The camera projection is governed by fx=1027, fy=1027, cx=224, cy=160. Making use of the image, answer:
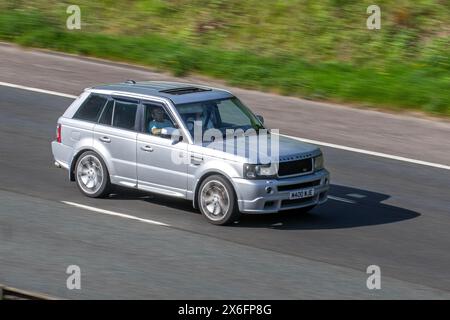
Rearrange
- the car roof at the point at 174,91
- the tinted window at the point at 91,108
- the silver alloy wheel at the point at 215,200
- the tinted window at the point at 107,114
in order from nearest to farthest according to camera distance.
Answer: the silver alloy wheel at the point at 215,200, the car roof at the point at 174,91, the tinted window at the point at 107,114, the tinted window at the point at 91,108

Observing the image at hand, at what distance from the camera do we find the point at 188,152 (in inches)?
550

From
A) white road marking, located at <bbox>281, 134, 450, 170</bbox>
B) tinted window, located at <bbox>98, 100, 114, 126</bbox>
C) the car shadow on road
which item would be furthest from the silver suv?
white road marking, located at <bbox>281, 134, 450, 170</bbox>

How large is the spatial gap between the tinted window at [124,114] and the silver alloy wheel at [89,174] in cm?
64

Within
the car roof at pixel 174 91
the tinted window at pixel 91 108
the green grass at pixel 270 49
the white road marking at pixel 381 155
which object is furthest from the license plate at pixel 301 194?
the green grass at pixel 270 49

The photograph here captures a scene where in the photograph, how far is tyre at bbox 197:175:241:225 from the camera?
13.6 meters

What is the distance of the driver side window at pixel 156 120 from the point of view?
14.4 metres

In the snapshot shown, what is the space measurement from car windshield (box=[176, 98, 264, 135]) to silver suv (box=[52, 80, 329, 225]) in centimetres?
1

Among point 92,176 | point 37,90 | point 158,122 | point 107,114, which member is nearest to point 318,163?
point 158,122

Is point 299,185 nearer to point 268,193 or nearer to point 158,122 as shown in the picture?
point 268,193

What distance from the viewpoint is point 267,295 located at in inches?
440

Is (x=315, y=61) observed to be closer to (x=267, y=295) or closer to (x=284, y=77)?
(x=284, y=77)

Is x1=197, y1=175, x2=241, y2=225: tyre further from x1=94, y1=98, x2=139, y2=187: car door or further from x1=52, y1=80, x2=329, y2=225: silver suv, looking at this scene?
x1=94, y1=98, x2=139, y2=187: car door

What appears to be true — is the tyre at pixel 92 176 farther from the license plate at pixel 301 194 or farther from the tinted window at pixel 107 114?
the license plate at pixel 301 194

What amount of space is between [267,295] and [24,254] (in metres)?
3.18
